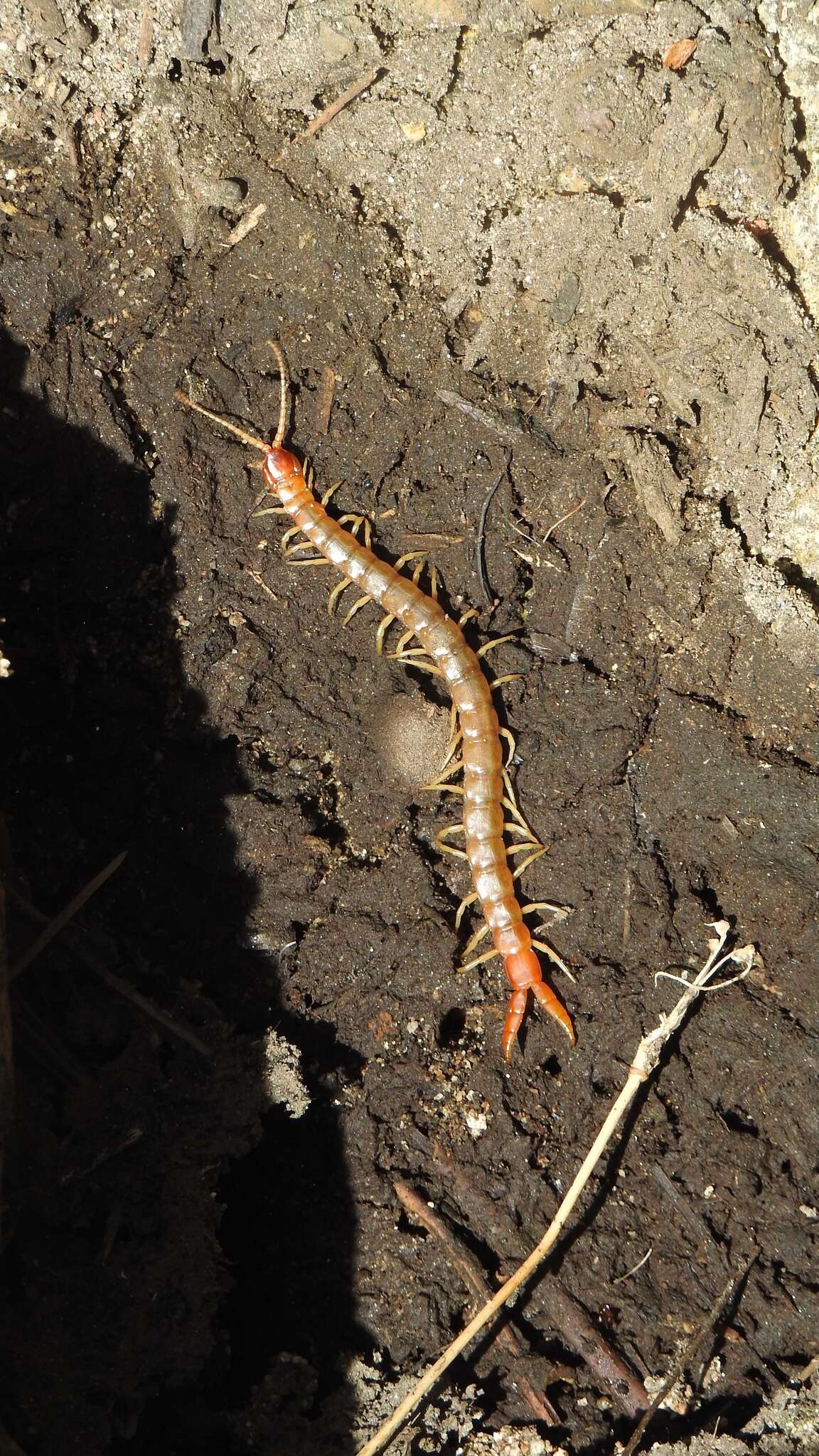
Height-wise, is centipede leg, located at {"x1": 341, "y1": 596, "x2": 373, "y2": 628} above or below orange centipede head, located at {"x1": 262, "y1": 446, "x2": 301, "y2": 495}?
below

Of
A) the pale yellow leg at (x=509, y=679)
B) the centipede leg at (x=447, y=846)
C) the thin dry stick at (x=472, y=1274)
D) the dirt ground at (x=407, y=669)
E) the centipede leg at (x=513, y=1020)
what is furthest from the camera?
the pale yellow leg at (x=509, y=679)

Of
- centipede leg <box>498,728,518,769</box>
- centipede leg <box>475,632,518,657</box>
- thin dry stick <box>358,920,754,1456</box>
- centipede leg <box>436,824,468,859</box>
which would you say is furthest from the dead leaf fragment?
thin dry stick <box>358,920,754,1456</box>

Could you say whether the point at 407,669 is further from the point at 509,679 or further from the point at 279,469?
the point at 279,469

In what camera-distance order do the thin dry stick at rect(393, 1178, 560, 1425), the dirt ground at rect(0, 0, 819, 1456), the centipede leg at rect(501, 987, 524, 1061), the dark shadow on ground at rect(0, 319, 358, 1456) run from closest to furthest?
the dark shadow on ground at rect(0, 319, 358, 1456) → the thin dry stick at rect(393, 1178, 560, 1425) → the dirt ground at rect(0, 0, 819, 1456) → the centipede leg at rect(501, 987, 524, 1061)

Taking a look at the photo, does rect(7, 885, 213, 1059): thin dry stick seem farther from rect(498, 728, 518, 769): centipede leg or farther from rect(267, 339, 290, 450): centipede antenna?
rect(267, 339, 290, 450): centipede antenna

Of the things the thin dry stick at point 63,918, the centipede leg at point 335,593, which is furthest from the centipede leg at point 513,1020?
the centipede leg at point 335,593

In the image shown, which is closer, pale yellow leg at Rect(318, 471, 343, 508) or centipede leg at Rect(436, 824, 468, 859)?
centipede leg at Rect(436, 824, 468, 859)

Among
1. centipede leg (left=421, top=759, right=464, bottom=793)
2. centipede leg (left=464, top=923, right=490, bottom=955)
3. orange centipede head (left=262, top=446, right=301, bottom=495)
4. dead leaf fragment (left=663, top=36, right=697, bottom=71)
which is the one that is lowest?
centipede leg (left=464, top=923, right=490, bottom=955)

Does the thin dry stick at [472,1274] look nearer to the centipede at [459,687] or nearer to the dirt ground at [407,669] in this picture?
the dirt ground at [407,669]
